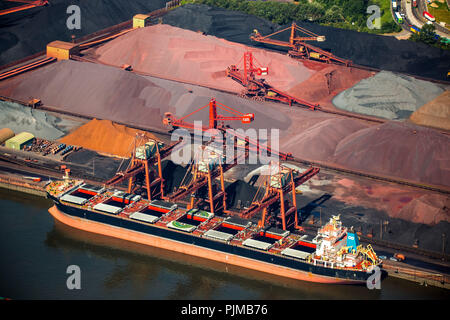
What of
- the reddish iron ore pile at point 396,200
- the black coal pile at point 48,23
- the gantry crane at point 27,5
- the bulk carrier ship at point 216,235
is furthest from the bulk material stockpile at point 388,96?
the gantry crane at point 27,5

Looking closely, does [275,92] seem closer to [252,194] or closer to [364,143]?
[364,143]

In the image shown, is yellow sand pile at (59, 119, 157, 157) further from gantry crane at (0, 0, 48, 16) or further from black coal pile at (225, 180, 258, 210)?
gantry crane at (0, 0, 48, 16)

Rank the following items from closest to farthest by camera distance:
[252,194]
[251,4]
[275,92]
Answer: [252,194]
[275,92]
[251,4]

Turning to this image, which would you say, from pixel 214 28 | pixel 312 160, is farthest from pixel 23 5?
pixel 312 160

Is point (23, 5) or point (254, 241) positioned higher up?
point (23, 5)

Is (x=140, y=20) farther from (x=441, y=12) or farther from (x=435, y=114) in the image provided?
(x=441, y=12)

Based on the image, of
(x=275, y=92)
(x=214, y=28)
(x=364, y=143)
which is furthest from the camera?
(x=214, y=28)

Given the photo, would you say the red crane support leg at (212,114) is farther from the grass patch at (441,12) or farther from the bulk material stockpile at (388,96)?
the grass patch at (441,12)
